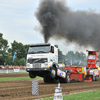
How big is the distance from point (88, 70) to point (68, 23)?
6.01 metres

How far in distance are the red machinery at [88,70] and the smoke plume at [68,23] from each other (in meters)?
2.03

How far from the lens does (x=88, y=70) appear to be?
22.5 metres

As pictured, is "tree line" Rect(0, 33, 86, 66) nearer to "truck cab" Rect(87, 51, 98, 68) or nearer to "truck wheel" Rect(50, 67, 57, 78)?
"truck cab" Rect(87, 51, 98, 68)

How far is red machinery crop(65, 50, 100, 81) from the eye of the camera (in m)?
20.7

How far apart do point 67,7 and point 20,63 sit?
218 ft

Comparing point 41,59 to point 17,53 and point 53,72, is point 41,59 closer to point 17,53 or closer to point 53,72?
point 53,72

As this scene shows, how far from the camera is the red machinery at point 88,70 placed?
67.8 feet

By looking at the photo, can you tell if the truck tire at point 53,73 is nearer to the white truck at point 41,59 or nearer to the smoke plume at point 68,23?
the white truck at point 41,59

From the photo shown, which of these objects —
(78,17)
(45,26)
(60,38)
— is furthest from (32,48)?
(78,17)

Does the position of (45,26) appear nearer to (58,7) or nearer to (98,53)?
(58,7)

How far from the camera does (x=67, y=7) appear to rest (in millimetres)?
25094

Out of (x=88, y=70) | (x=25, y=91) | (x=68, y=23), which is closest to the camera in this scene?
(x=25, y=91)

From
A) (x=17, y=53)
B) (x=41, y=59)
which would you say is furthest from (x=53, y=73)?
(x=17, y=53)

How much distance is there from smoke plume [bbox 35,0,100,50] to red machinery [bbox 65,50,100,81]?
203cm
